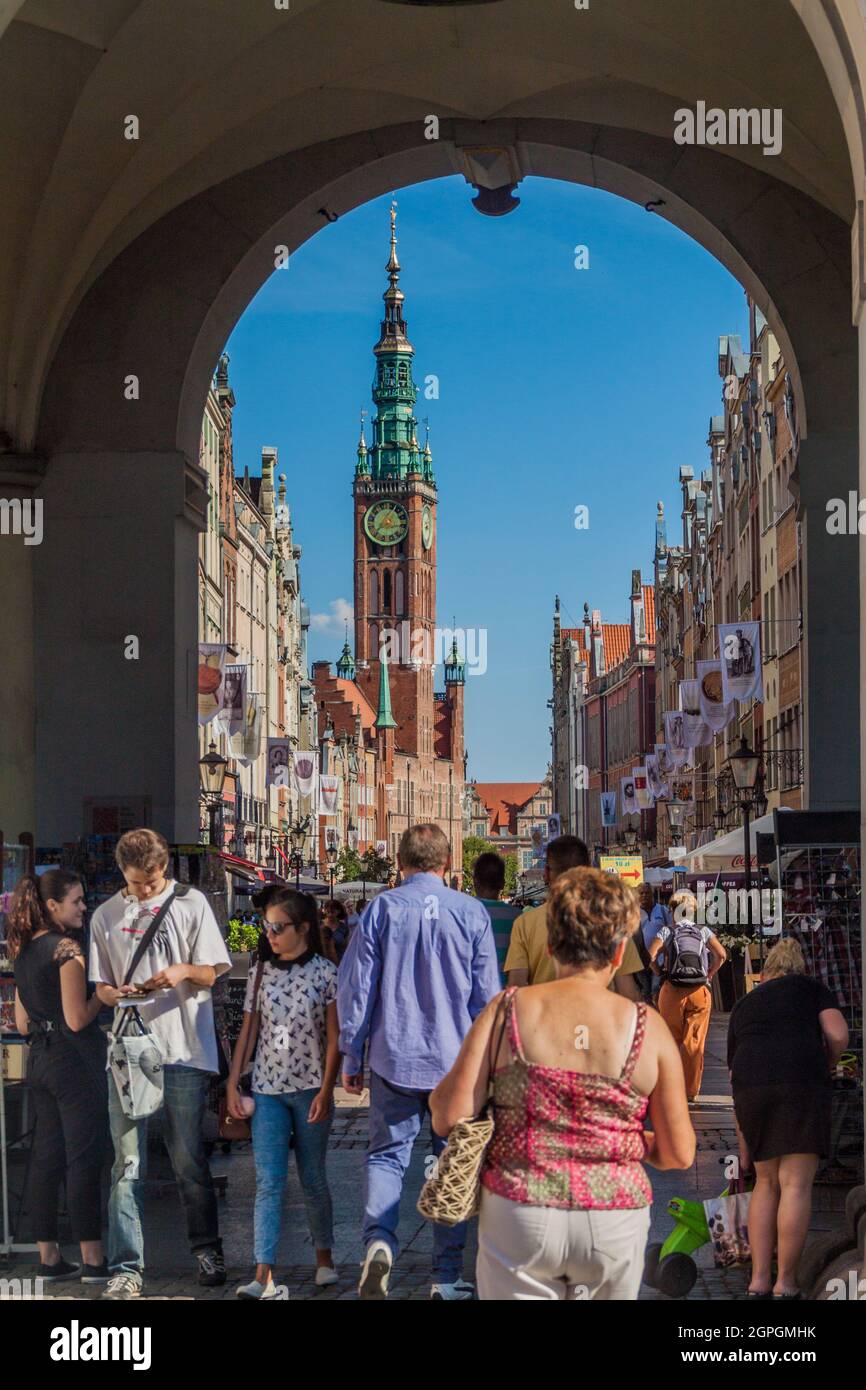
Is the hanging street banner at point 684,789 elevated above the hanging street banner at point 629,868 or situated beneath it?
elevated above

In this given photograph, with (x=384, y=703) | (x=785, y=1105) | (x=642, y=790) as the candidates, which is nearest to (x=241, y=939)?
(x=642, y=790)

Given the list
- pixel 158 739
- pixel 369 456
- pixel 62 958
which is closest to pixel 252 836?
pixel 158 739

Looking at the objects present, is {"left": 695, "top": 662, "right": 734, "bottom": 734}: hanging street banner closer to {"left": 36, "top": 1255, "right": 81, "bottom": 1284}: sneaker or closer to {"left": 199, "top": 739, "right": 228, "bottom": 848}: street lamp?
{"left": 199, "top": 739, "right": 228, "bottom": 848}: street lamp

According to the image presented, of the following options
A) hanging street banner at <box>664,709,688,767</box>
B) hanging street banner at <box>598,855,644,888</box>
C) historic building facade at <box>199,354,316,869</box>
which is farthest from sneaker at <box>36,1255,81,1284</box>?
historic building facade at <box>199,354,316,869</box>

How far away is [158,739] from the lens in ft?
40.6

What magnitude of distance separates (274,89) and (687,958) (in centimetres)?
657

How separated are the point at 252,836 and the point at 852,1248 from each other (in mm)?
55214

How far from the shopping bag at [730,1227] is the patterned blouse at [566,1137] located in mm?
3553

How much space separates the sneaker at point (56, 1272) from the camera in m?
7.87

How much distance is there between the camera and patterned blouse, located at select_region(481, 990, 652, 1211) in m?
4.71

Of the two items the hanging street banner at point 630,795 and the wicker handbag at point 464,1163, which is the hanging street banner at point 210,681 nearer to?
the wicker handbag at point 464,1163

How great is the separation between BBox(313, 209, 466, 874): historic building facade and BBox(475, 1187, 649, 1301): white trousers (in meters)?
154

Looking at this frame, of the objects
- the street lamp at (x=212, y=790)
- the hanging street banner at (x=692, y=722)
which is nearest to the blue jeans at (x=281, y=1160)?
the street lamp at (x=212, y=790)

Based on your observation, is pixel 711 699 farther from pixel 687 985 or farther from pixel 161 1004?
pixel 161 1004
